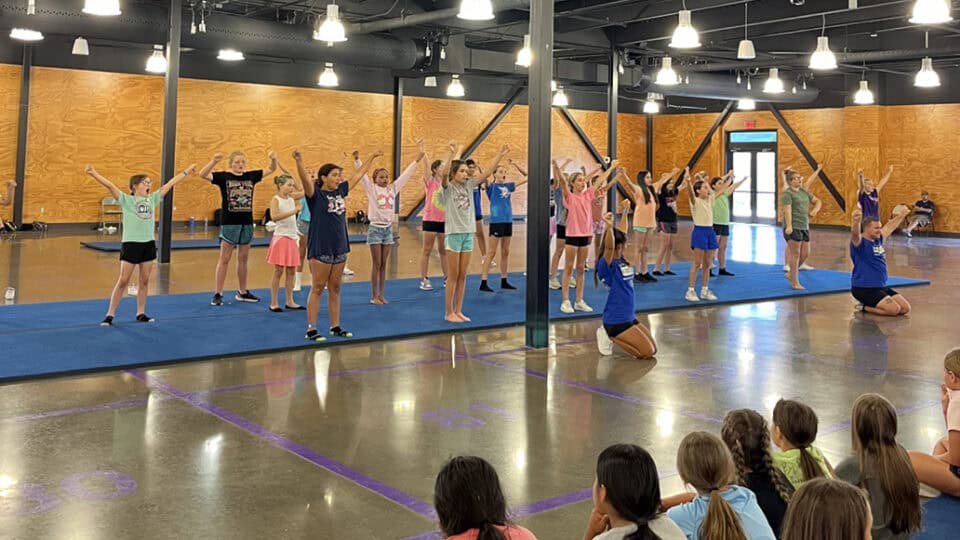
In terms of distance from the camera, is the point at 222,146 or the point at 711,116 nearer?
the point at 222,146

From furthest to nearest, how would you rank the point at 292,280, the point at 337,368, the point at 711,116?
1. the point at 711,116
2. the point at 292,280
3. the point at 337,368

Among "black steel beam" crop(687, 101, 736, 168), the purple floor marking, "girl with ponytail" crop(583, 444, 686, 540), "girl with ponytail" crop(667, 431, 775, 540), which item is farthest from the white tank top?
"black steel beam" crop(687, 101, 736, 168)

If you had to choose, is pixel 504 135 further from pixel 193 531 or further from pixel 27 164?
pixel 193 531

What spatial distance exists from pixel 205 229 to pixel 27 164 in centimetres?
425

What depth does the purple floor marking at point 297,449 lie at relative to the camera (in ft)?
14.7

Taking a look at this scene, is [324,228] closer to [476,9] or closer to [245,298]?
[245,298]

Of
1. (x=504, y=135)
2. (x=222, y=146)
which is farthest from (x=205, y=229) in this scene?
(x=504, y=135)

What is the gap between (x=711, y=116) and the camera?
31547mm

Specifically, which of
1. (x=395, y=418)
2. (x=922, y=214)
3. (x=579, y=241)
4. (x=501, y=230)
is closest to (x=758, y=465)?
(x=395, y=418)

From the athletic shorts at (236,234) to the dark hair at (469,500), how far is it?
27.8 feet

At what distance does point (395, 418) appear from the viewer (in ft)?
19.9

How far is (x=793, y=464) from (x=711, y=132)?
1147 inches

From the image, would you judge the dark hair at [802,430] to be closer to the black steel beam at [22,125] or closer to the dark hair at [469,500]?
the dark hair at [469,500]

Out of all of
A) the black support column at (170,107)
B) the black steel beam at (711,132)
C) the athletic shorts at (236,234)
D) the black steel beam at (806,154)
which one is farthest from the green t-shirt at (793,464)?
the black steel beam at (711,132)
